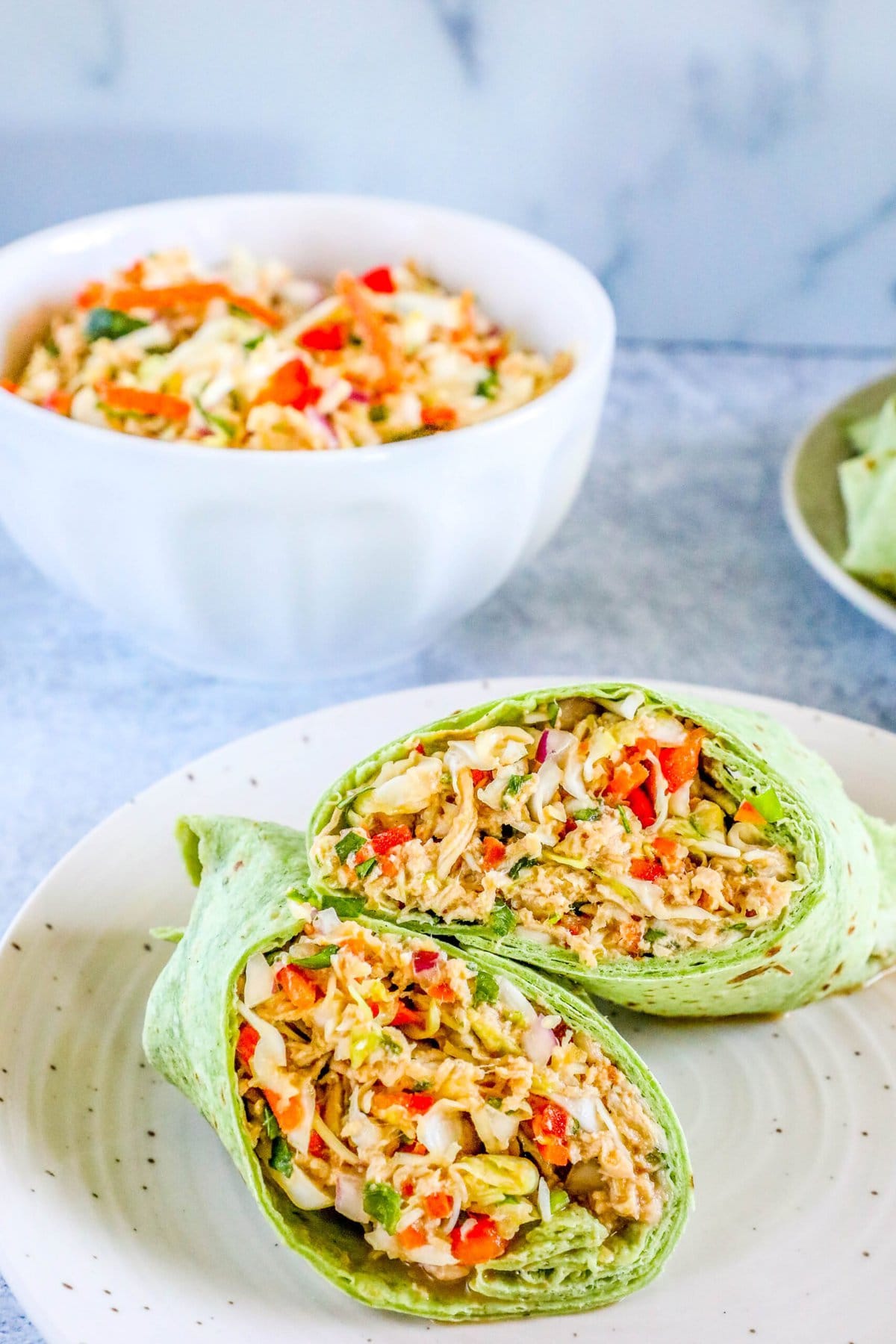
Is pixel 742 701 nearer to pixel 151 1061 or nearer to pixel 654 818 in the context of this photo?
pixel 654 818

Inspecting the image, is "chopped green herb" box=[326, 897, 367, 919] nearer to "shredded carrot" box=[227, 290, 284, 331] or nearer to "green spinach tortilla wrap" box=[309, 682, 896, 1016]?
"green spinach tortilla wrap" box=[309, 682, 896, 1016]

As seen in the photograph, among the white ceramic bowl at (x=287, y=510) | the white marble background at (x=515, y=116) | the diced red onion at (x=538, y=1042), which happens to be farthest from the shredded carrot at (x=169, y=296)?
the diced red onion at (x=538, y=1042)

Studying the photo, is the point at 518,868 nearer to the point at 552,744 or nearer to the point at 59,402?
the point at 552,744

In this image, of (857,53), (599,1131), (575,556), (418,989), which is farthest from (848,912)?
(857,53)

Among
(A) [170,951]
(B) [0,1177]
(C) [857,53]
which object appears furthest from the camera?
(C) [857,53]

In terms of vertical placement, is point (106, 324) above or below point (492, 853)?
above

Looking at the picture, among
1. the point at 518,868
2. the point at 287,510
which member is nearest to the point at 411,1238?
the point at 518,868
